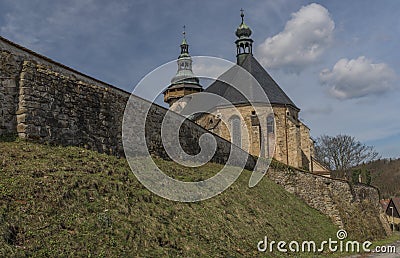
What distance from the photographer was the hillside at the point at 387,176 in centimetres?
6703

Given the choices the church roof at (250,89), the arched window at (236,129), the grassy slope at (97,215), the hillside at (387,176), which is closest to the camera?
the grassy slope at (97,215)

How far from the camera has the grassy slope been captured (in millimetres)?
7016

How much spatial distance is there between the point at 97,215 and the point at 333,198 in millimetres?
16751

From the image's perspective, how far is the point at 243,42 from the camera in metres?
40.2

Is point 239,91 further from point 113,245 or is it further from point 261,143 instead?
point 113,245

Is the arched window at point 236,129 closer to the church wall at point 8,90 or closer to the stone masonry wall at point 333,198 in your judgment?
the stone masonry wall at point 333,198

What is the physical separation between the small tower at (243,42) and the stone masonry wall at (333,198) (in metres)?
18.7

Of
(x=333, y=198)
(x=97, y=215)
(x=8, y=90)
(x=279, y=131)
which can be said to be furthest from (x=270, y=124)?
(x=97, y=215)

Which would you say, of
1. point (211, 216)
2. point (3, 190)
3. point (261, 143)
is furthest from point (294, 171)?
point (3, 190)

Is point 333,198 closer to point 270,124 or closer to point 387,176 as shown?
point 270,124

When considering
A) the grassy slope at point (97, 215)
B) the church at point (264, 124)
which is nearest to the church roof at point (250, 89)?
the church at point (264, 124)

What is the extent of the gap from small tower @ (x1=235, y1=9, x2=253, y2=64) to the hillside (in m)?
34.1

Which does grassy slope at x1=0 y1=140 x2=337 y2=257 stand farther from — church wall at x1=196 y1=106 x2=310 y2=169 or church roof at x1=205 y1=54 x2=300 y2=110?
church roof at x1=205 y1=54 x2=300 y2=110

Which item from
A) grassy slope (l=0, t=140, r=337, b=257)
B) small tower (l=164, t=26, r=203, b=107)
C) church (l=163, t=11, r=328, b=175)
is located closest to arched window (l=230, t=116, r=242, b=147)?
church (l=163, t=11, r=328, b=175)
